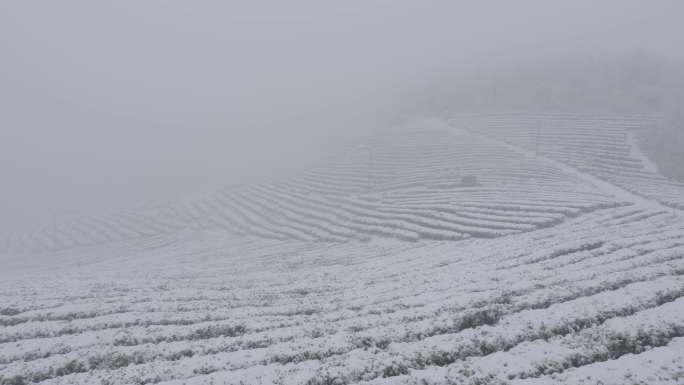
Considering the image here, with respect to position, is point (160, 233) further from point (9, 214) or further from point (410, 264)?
point (9, 214)

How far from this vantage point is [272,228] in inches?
1358

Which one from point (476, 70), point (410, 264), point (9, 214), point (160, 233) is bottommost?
point (9, 214)

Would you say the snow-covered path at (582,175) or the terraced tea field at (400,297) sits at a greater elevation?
the snow-covered path at (582,175)

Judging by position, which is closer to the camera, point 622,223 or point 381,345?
point 381,345

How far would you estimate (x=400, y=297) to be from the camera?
14.3 meters

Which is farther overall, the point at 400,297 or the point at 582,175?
A: the point at 582,175

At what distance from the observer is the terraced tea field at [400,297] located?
31.6 feet

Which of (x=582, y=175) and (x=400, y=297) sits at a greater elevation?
(x=582, y=175)

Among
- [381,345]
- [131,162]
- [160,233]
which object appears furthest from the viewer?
[131,162]

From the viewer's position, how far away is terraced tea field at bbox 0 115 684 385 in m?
9.63

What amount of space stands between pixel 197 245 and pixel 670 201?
32.0 metres

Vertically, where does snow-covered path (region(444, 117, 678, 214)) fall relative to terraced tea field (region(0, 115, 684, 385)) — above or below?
above

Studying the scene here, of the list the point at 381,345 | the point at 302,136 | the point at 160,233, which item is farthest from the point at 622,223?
the point at 302,136

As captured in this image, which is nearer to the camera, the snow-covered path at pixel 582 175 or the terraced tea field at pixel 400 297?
the terraced tea field at pixel 400 297
